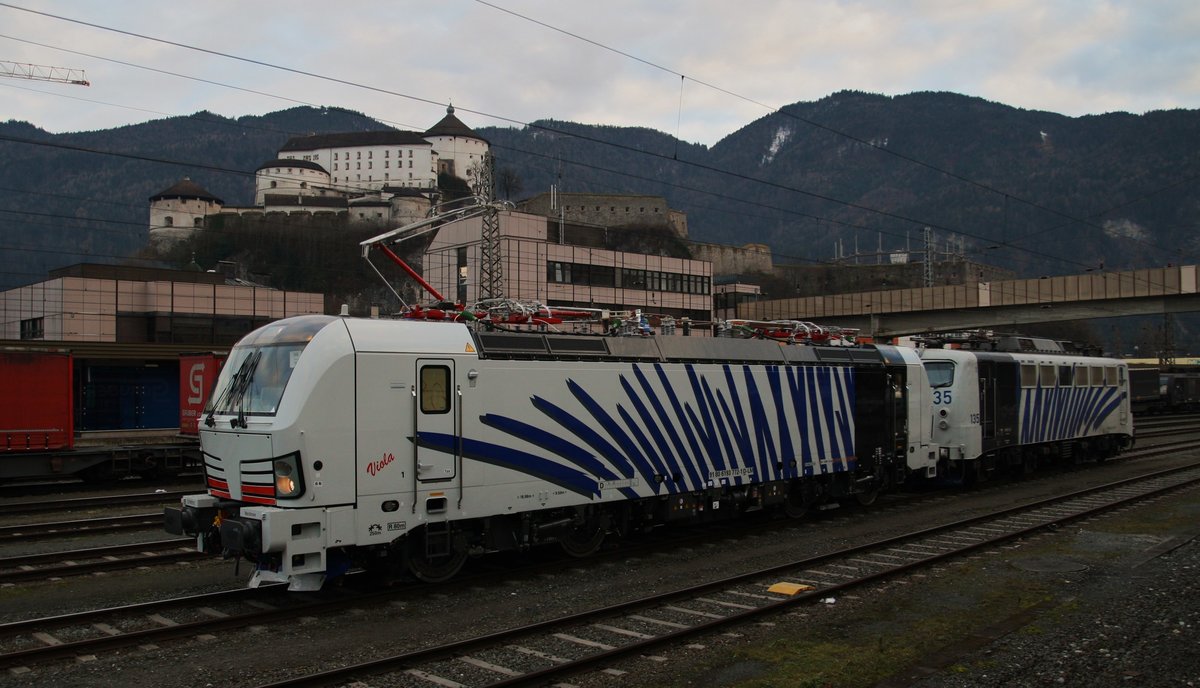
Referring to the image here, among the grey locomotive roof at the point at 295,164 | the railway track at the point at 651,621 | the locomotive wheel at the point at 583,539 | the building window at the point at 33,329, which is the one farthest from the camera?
the grey locomotive roof at the point at 295,164

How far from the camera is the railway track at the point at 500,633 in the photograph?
306 inches

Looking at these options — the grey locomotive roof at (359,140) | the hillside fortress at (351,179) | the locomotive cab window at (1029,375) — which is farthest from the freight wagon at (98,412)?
the grey locomotive roof at (359,140)

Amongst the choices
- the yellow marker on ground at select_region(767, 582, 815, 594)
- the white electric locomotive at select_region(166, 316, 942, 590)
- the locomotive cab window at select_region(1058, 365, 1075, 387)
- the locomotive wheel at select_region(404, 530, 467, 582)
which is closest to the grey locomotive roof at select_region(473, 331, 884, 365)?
the white electric locomotive at select_region(166, 316, 942, 590)

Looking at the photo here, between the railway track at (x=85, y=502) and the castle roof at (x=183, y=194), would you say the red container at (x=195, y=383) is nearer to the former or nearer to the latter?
Answer: the railway track at (x=85, y=502)

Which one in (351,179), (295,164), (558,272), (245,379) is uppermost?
(295,164)

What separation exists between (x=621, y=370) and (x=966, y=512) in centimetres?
879

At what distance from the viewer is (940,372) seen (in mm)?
20297

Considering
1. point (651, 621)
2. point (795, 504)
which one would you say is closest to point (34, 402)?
point (795, 504)

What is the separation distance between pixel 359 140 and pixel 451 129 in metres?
15.7

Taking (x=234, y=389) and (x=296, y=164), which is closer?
(x=234, y=389)

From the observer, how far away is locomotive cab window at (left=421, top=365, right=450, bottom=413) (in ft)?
33.0

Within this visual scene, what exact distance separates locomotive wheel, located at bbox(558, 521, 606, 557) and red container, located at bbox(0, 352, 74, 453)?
15.1 metres

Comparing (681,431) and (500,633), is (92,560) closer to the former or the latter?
(500,633)

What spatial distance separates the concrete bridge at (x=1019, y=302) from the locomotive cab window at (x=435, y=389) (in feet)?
107
